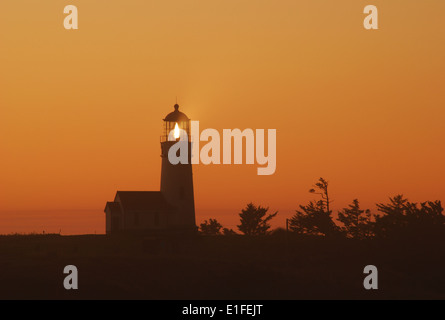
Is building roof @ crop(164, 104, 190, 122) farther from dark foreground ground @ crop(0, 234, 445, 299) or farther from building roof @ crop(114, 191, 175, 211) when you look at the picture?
dark foreground ground @ crop(0, 234, 445, 299)

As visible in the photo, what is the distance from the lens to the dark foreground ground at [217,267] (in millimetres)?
46719

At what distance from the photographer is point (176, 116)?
2672 inches

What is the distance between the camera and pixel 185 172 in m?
66.8

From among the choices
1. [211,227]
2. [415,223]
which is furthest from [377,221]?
[211,227]

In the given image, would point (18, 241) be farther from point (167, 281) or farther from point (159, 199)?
point (167, 281)

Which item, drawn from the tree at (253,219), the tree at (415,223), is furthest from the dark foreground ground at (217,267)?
the tree at (253,219)

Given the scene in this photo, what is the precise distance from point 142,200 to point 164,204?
1690mm

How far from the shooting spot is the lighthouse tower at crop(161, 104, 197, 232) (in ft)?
219

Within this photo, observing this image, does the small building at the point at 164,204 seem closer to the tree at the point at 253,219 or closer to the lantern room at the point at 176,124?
the lantern room at the point at 176,124

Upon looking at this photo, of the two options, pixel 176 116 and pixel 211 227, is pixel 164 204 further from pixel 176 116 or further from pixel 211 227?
pixel 211 227

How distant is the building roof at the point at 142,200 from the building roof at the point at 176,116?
5720 mm

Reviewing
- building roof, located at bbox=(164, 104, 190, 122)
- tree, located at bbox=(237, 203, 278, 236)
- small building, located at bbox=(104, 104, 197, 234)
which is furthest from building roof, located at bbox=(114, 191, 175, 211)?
tree, located at bbox=(237, 203, 278, 236)
